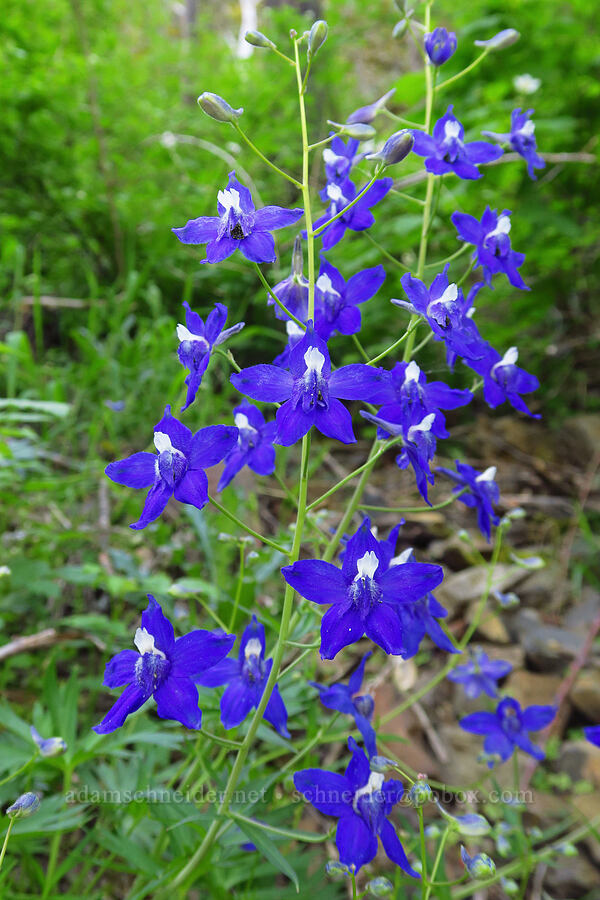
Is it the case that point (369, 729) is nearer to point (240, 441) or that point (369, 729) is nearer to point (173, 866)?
point (173, 866)

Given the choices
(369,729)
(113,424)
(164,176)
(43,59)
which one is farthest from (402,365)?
(43,59)

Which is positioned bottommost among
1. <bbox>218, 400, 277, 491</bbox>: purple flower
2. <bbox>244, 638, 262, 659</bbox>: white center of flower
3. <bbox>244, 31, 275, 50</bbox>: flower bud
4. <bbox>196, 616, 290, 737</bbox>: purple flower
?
<bbox>196, 616, 290, 737</bbox>: purple flower

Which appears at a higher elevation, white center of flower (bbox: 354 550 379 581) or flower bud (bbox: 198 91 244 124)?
flower bud (bbox: 198 91 244 124)

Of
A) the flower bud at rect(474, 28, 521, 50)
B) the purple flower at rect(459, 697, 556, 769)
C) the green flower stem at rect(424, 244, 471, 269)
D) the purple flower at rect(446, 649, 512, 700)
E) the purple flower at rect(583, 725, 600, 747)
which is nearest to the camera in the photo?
the green flower stem at rect(424, 244, 471, 269)

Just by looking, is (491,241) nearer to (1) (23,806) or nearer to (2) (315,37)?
(2) (315,37)

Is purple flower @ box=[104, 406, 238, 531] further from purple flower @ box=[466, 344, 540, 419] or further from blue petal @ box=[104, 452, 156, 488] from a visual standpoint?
purple flower @ box=[466, 344, 540, 419]

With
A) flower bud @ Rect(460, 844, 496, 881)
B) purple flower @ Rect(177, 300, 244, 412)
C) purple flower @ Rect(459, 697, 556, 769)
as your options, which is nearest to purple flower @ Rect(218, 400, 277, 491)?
purple flower @ Rect(177, 300, 244, 412)

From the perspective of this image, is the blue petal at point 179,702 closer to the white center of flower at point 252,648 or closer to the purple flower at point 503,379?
the white center of flower at point 252,648
